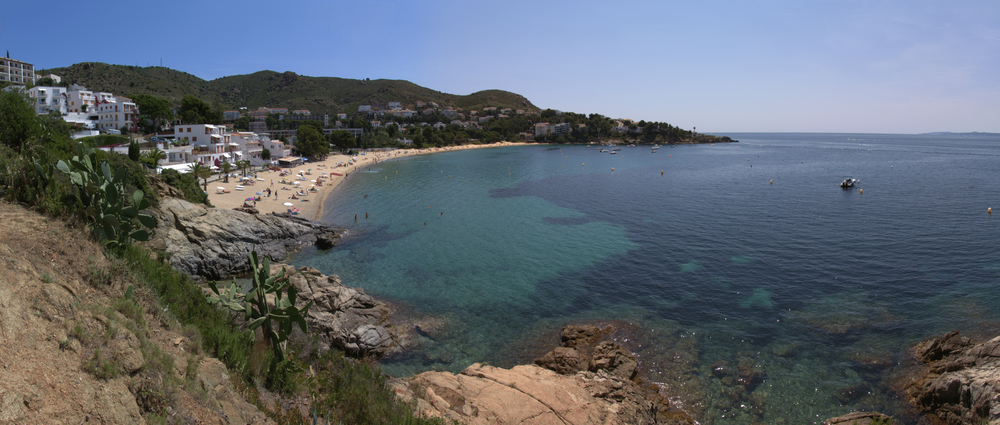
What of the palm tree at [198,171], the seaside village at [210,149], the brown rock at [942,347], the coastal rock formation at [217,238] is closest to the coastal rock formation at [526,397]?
the brown rock at [942,347]

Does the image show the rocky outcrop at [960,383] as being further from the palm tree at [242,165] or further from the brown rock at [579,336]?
the palm tree at [242,165]

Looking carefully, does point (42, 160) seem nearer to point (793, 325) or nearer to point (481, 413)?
point (481, 413)

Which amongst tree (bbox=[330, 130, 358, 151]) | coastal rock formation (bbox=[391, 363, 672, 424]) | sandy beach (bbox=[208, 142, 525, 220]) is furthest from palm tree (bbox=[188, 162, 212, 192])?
tree (bbox=[330, 130, 358, 151])

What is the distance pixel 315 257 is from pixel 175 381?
2280cm

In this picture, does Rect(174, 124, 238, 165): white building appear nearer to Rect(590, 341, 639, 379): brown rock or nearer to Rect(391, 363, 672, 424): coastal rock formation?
Rect(391, 363, 672, 424): coastal rock formation

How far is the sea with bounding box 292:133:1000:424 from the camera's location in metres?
16.0

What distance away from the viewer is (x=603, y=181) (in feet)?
223

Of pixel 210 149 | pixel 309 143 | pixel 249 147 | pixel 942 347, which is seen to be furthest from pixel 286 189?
pixel 942 347

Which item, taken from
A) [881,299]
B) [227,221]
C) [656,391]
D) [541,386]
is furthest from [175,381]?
[881,299]

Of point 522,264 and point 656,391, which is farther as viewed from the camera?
point 522,264

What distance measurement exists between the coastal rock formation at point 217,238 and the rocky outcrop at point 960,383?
86.2 ft

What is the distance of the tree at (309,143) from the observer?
8200 cm

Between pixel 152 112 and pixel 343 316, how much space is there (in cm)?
8013

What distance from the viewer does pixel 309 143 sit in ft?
269
